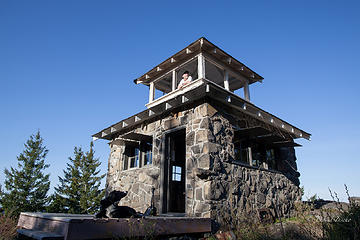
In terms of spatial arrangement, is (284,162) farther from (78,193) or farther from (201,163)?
(78,193)

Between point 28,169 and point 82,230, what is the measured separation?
22.1 meters

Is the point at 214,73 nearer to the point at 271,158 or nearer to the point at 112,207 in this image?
the point at 271,158

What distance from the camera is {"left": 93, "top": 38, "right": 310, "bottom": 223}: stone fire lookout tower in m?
5.75

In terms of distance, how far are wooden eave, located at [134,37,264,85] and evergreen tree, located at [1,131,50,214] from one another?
1768cm

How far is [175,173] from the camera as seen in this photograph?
8.06m

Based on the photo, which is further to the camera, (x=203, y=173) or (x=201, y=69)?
(x=201, y=69)

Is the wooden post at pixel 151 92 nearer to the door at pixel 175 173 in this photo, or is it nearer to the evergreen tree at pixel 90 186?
the door at pixel 175 173

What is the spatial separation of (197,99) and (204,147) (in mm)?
1347

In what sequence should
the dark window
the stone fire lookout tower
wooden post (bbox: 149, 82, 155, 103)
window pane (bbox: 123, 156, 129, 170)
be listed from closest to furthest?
the stone fire lookout tower → the dark window → wooden post (bbox: 149, 82, 155, 103) → window pane (bbox: 123, 156, 129, 170)

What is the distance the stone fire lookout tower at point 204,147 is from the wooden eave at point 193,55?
0.10 feet

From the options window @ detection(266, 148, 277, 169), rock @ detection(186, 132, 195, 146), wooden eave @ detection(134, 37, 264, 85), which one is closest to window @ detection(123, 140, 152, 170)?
rock @ detection(186, 132, 195, 146)

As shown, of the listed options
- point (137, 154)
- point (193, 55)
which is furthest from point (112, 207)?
point (193, 55)

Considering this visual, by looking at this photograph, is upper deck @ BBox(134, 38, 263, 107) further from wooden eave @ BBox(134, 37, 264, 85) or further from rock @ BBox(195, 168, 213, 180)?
rock @ BBox(195, 168, 213, 180)

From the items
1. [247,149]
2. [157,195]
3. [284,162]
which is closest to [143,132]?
[157,195]
